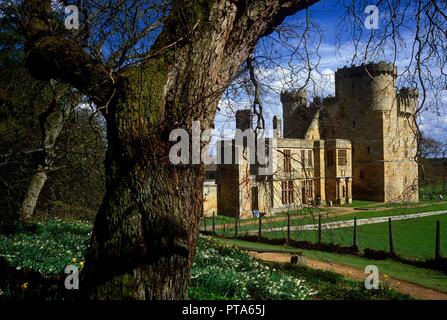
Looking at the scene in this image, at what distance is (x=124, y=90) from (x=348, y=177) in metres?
37.3

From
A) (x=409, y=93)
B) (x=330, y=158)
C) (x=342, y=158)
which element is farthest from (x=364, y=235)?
(x=342, y=158)

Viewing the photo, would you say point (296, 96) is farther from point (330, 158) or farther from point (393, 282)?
point (330, 158)

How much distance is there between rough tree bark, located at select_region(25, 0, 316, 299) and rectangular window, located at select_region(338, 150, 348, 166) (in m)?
35.8

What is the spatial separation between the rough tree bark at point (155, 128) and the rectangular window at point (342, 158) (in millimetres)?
35760

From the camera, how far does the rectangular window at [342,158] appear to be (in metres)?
37.9

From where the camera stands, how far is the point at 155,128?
10.2 feet

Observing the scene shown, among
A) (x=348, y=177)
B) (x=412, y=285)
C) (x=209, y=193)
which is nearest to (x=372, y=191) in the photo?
(x=348, y=177)

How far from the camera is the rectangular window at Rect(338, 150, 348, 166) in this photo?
124 ft

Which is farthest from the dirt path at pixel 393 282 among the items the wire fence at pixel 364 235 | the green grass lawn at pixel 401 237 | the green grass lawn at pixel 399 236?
the green grass lawn at pixel 399 236

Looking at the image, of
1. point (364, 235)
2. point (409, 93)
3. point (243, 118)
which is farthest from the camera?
point (364, 235)

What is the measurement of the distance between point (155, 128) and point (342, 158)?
3677cm

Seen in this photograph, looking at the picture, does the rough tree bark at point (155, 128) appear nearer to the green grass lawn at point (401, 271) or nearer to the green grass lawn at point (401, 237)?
the green grass lawn at point (401, 271)

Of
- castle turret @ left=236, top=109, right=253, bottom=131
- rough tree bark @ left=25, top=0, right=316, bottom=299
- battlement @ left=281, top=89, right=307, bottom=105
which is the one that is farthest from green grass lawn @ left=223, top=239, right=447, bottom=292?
rough tree bark @ left=25, top=0, right=316, bottom=299
